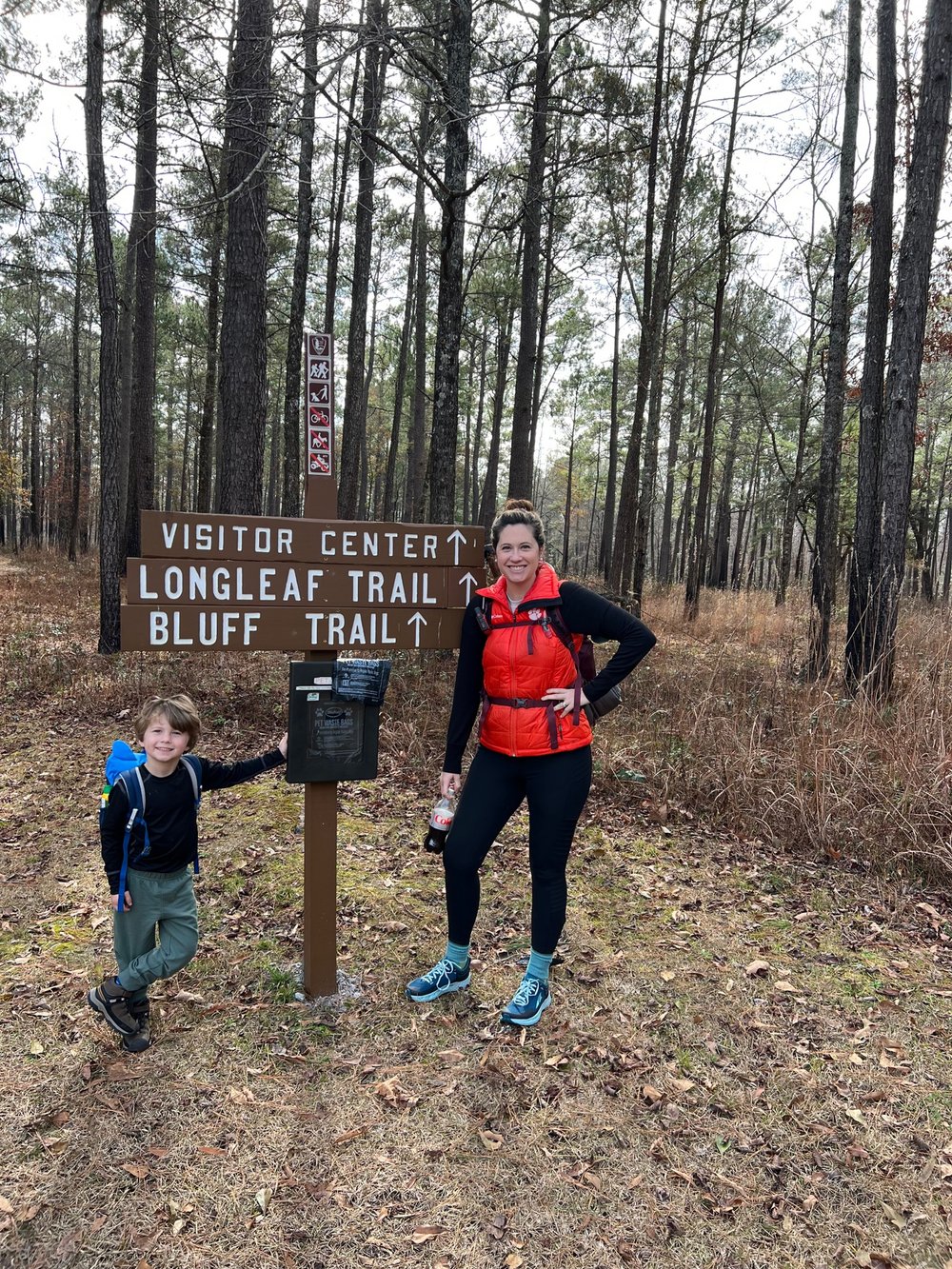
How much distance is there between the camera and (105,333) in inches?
340

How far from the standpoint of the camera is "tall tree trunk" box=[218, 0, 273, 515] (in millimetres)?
6348

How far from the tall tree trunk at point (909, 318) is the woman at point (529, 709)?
14.3 ft

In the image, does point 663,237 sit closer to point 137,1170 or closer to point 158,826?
point 158,826

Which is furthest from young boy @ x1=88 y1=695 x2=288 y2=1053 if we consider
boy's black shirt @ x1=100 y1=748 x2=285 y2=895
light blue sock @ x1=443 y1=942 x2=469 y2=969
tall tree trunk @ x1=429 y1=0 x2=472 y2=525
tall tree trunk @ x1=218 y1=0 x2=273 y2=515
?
tall tree trunk @ x1=218 y1=0 x2=273 y2=515

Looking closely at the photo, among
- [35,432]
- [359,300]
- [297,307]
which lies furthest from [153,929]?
[35,432]

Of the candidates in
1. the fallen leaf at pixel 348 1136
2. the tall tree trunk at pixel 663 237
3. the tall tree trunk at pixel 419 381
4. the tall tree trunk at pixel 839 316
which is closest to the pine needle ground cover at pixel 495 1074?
the fallen leaf at pixel 348 1136

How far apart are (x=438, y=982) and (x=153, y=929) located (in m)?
1.24

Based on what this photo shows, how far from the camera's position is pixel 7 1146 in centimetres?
228

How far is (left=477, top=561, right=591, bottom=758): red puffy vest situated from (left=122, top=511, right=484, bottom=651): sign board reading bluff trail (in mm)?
349

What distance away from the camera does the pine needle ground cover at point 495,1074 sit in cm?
207

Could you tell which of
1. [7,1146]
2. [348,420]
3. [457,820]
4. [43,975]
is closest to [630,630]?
[457,820]

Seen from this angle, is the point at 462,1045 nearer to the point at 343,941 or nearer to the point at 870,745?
the point at 343,941

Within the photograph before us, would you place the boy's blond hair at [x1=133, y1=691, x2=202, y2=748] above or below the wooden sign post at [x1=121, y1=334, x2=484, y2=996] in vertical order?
below

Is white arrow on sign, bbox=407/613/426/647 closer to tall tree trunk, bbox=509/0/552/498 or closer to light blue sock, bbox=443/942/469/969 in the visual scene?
light blue sock, bbox=443/942/469/969
